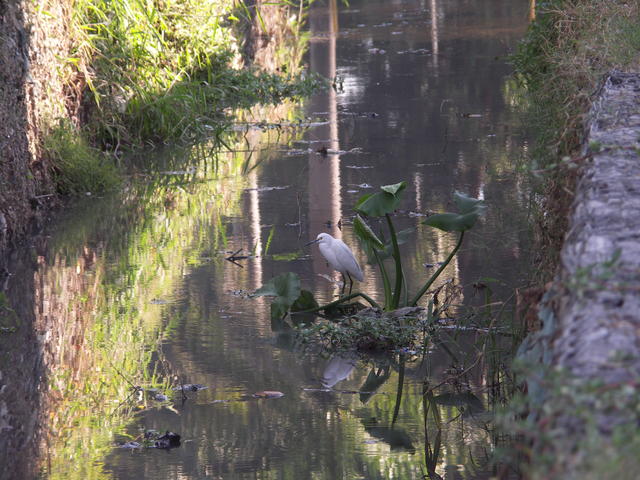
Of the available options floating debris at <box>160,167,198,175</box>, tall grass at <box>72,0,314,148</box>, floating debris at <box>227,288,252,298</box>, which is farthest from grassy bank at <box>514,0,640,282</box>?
tall grass at <box>72,0,314,148</box>

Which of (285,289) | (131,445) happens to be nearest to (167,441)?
(131,445)

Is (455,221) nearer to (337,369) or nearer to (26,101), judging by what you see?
(337,369)

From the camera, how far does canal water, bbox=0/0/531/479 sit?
3910 mm

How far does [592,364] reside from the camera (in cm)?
185

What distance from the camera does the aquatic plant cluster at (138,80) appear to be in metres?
8.93

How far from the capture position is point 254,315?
5.50 m

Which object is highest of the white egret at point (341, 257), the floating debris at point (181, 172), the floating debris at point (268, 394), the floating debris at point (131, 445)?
the floating debris at point (181, 172)

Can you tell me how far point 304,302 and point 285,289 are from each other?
170 mm

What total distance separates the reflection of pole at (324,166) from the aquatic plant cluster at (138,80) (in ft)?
3.50

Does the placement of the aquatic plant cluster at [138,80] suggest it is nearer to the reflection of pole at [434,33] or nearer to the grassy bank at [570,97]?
the grassy bank at [570,97]

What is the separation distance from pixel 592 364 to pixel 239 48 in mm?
13918

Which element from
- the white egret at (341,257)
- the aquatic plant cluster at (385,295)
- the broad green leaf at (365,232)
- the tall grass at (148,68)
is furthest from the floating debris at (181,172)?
the broad green leaf at (365,232)

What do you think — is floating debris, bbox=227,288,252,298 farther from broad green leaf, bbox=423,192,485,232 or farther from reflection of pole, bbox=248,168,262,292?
broad green leaf, bbox=423,192,485,232

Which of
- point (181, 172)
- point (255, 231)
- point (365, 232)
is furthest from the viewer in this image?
point (181, 172)
